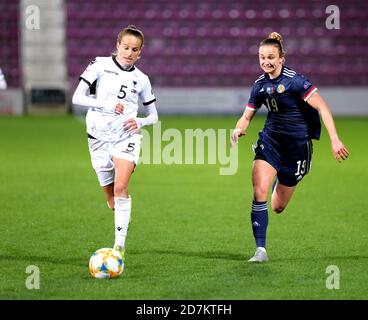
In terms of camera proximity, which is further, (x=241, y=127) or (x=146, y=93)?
(x=146, y=93)

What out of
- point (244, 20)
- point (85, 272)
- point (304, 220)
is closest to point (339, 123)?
point (244, 20)

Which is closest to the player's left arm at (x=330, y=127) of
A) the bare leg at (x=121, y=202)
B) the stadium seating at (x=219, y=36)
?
the bare leg at (x=121, y=202)

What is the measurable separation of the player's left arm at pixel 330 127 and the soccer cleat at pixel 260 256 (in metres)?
1.00

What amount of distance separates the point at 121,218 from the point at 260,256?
123 cm

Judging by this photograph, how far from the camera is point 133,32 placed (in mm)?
6922

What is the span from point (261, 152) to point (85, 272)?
1944 mm

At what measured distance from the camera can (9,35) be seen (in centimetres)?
2859

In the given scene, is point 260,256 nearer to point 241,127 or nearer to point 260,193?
point 260,193

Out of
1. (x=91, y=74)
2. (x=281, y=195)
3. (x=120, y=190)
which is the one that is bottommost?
(x=281, y=195)

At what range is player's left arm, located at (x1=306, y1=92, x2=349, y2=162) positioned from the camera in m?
6.61

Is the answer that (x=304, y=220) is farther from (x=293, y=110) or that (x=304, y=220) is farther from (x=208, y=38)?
(x=208, y=38)

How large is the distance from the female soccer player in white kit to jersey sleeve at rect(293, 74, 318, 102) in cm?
132
